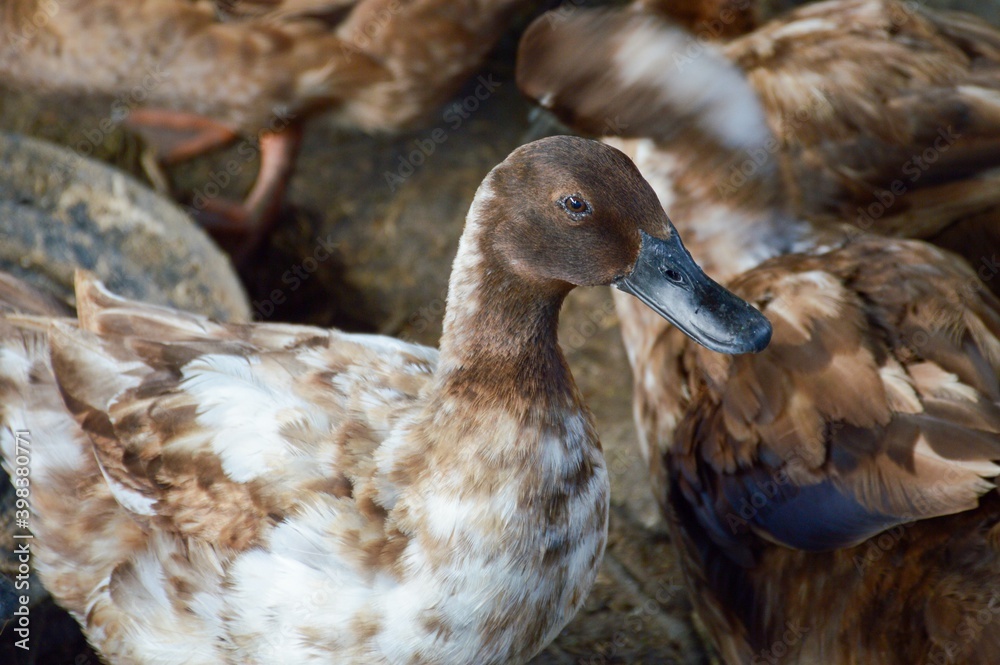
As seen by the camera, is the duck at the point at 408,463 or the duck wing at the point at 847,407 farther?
the duck wing at the point at 847,407

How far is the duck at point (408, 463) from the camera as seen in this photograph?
2031 millimetres

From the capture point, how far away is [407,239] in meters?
4.26

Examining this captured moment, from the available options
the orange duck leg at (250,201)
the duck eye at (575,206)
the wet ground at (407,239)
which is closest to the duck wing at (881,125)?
the wet ground at (407,239)

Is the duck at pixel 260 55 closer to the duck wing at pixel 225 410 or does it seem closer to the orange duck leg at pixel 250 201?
the orange duck leg at pixel 250 201

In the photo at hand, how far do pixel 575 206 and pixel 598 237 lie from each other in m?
0.07

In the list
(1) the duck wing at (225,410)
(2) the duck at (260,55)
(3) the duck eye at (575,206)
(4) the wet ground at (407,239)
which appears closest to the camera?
(3) the duck eye at (575,206)

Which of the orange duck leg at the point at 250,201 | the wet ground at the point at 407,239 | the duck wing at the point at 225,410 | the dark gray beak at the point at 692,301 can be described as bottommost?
the wet ground at the point at 407,239

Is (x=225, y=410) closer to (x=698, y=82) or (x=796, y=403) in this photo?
(x=796, y=403)

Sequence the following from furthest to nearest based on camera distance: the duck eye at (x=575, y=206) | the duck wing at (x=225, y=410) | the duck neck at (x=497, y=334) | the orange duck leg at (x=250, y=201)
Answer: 1. the orange duck leg at (x=250, y=201)
2. the duck wing at (x=225, y=410)
3. the duck neck at (x=497, y=334)
4. the duck eye at (x=575, y=206)

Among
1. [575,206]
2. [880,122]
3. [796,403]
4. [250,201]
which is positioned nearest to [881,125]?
[880,122]

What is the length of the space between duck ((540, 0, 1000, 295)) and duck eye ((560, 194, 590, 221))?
3.92ft

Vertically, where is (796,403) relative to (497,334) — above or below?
below

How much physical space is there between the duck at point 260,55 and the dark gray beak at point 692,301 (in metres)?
1.97

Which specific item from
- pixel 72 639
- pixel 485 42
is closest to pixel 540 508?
pixel 72 639
